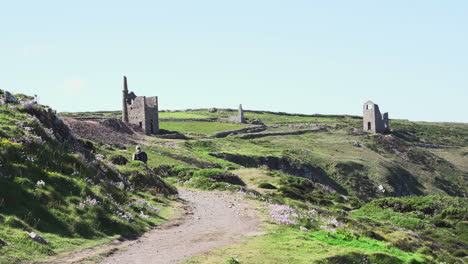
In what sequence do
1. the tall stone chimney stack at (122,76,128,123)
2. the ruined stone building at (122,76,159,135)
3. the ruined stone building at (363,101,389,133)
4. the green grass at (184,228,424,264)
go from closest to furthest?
the green grass at (184,228,424,264)
the ruined stone building at (122,76,159,135)
the tall stone chimney stack at (122,76,128,123)
the ruined stone building at (363,101,389,133)

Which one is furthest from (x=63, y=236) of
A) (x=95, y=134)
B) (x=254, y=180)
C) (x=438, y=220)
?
(x=95, y=134)

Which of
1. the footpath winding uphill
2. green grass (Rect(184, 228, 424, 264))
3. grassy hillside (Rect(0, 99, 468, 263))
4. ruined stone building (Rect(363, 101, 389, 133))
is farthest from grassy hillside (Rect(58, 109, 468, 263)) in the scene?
ruined stone building (Rect(363, 101, 389, 133))

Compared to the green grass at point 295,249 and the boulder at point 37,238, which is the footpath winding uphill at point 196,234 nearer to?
the green grass at point 295,249

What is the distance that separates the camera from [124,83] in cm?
10106

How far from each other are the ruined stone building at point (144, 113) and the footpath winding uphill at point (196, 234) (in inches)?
2351

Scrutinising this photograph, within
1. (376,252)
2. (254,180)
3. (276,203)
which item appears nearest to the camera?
(376,252)

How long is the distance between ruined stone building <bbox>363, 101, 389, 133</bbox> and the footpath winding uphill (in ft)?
353

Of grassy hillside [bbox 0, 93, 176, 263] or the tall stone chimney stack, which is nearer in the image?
grassy hillside [bbox 0, 93, 176, 263]

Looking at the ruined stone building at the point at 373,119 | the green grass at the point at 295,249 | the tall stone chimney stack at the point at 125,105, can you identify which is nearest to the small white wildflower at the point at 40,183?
the green grass at the point at 295,249

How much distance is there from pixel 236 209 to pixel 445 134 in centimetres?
17769

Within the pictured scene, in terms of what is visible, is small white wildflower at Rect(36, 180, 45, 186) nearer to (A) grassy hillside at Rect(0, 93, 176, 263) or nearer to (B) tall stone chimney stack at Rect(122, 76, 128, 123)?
(A) grassy hillside at Rect(0, 93, 176, 263)

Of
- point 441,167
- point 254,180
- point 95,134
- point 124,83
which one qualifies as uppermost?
point 124,83

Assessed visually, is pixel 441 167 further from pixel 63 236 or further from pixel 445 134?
pixel 63 236

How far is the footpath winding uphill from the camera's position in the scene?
18078 mm
